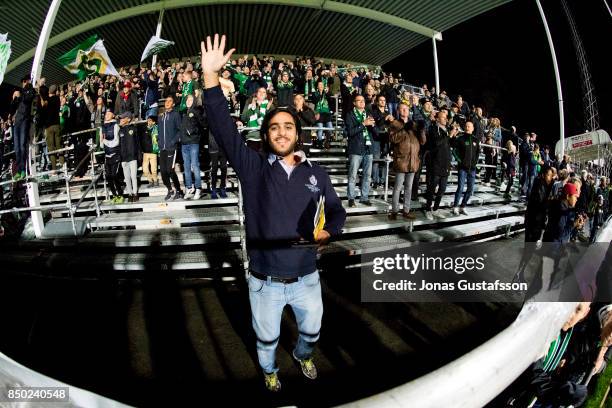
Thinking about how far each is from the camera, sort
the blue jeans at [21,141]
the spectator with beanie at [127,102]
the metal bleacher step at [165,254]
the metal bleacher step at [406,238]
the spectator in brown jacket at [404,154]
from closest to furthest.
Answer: the metal bleacher step at [165,254] < the metal bleacher step at [406,238] < the spectator in brown jacket at [404,154] < the blue jeans at [21,141] < the spectator with beanie at [127,102]

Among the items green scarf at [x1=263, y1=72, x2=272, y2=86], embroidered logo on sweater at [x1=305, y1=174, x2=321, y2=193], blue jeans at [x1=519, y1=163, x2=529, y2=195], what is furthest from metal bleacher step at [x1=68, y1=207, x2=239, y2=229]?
blue jeans at [x1=519, y1=163, x2=529, y2=195]

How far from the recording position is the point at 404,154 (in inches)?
251

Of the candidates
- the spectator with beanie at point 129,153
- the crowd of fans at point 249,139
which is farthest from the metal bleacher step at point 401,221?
the spectator with beanie at point 129,153

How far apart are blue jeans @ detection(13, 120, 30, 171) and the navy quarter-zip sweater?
7658mm

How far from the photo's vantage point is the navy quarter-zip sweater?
224 centimetres

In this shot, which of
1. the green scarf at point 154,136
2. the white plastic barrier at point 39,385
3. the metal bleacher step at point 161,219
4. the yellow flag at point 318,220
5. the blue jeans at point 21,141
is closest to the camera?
the white plastic barrier at point 39,385

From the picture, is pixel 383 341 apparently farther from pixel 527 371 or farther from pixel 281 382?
pixel 527 371

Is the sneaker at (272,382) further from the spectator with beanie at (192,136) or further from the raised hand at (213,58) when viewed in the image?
the spectator with beanie at (192,136)

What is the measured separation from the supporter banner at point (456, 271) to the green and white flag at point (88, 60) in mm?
8471

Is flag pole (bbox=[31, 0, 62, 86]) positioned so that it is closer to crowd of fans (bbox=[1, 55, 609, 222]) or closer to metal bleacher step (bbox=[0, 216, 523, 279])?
crowd of fans (bbox=[1, 55, 609, 222])

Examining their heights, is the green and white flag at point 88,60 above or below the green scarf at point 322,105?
above

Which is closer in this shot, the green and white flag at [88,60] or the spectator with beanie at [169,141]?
the spectator with beanie at [169,141]

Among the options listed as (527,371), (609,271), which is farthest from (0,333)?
(609,271)

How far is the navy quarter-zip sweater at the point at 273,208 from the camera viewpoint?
88.4 inches
